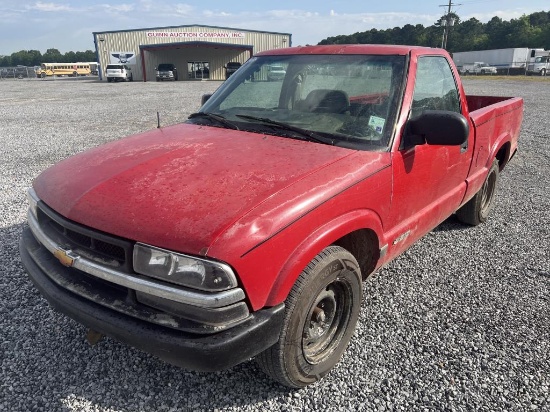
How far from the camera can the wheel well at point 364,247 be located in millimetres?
2553

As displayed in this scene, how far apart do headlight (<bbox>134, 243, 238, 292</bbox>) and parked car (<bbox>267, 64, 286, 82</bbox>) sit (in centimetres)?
211

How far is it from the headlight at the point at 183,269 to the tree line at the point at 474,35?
7027cm

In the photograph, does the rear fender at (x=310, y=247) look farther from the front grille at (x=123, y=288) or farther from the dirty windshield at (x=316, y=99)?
the dirty windshield at (x=316, y=99)

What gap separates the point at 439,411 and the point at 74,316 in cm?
192

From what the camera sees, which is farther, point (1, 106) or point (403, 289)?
point (1, 106)

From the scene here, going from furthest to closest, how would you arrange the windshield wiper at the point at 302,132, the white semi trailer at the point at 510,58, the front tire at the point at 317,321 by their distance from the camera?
the white semi trailer at the point at 510,58
the windshield wiper at the point at 302,132
the front tire at the point at 317,321

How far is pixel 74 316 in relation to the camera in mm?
2070

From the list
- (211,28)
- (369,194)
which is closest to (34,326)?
(369,194)

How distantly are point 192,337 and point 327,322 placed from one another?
0.95 metres

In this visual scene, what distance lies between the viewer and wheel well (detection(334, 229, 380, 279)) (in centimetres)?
A: 255

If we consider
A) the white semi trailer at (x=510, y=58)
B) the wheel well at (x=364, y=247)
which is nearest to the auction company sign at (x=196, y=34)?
the white semi trailer at (x=510, y=58)

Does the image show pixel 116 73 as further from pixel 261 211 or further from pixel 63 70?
pixel 261 211

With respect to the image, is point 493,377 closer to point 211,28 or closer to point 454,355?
point 454,355

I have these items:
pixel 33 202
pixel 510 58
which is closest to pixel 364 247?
pixel 33 202
